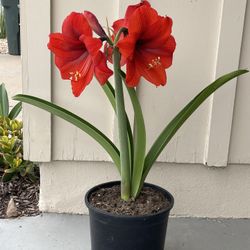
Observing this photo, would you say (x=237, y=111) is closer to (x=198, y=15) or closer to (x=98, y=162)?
(x=198, y=15)

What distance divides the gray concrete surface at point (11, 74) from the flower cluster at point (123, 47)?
2990 millimetres

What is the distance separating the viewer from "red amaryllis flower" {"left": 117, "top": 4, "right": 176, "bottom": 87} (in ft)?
5.77

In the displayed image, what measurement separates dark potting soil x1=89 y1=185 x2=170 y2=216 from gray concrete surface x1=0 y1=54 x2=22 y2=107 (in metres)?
2.76

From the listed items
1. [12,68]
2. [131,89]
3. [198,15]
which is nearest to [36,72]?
[131,89]

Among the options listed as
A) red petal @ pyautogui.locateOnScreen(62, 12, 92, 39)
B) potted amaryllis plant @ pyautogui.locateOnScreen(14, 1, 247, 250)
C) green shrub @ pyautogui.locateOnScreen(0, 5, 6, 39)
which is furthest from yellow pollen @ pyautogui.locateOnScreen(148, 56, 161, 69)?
green shrub @ pyautogui.locateOnScreen(0, 5, 6, 39)

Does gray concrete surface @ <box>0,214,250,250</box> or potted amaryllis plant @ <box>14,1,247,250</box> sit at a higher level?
potted amaryllis plant @ <box>14,1,247,250</box>

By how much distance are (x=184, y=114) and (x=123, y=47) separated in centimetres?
48

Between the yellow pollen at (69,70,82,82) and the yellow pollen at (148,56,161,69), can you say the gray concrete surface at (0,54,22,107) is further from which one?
the yellow pollen at (148,56,161,69)

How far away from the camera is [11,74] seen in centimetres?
643

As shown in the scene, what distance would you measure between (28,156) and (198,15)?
3.80 feet

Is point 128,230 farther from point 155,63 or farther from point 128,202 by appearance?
point 155,63

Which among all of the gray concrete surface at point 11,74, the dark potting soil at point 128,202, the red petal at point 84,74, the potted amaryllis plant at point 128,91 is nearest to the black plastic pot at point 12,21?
the gray concrete surface at point 11,74

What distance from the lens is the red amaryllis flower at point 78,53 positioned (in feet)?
5.86

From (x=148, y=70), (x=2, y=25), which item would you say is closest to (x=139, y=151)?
(x=148, y=70)
